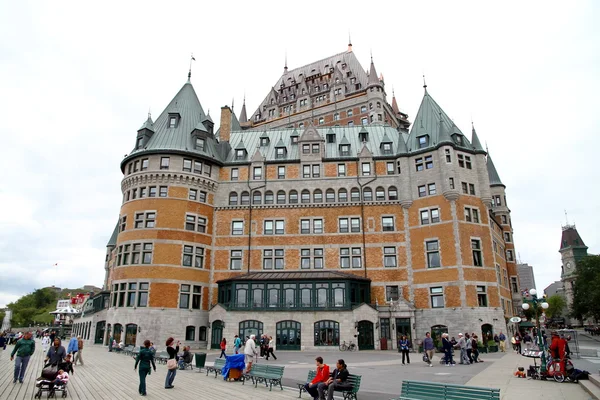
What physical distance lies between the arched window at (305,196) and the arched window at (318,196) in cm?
69

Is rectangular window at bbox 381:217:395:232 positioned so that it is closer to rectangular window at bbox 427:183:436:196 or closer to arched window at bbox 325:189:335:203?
rectangular window at bbox 427:183:436:196

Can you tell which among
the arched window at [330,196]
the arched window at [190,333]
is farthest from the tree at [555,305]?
the arched window at [190,333]

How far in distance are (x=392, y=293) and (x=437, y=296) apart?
4.49 metres

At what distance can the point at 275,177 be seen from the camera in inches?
1948

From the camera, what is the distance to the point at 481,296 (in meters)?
41.3

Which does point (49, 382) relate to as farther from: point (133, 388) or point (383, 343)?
point (383, 343)

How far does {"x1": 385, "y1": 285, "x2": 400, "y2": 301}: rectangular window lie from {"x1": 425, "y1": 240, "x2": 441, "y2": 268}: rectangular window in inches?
163

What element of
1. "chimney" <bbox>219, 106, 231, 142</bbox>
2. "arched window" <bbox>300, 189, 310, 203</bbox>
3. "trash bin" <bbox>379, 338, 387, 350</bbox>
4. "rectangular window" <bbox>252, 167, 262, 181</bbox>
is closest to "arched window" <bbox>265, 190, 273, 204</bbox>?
"rectangular window" <bbox>252, 167, 262, 181</bbox>

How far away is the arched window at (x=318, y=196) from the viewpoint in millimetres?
48022

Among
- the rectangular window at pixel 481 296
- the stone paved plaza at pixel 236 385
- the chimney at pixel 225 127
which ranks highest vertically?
the chimney at pixel 225 127

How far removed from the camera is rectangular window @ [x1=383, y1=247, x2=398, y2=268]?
44.6m

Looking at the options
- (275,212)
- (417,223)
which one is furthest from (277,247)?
(417,223)

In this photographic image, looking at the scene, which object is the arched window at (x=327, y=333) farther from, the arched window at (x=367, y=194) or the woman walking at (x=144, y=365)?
the woman walking at (x=144, y=365)

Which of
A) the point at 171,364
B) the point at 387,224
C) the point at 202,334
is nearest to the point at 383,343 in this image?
the point at 387,224
